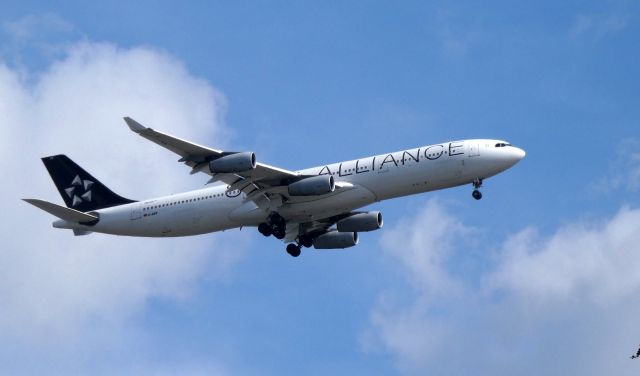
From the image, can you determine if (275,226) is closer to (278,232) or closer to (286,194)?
(278,232)

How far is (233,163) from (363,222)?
39.5 ft

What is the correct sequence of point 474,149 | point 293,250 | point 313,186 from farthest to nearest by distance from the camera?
point 293,250, point 474,149, point 313,186

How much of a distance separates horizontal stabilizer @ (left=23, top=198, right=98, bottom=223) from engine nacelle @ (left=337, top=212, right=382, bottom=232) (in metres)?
16.0

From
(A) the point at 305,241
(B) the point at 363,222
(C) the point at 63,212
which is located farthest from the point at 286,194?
(C) the point at 63,212

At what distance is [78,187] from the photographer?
75.2m

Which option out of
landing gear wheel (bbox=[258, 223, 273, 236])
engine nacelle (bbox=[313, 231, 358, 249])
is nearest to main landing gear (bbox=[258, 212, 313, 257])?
landing gear wheel (bbox=[258, 223, 273, 236])

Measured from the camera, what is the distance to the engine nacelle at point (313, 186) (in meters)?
63.8

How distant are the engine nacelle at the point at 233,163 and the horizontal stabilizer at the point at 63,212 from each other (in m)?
11.4

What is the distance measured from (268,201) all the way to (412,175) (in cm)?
900

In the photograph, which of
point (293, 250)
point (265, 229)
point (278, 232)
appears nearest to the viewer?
point (278, 232)

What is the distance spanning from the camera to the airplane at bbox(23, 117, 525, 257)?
6419cm

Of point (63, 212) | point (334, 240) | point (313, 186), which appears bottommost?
point (313, 186)

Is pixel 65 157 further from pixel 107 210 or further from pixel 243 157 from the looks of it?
pixel 243 157

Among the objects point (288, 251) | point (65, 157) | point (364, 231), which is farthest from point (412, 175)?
point (65, 157)
